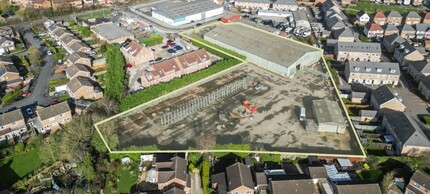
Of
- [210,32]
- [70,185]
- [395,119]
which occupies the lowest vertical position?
[70,185]

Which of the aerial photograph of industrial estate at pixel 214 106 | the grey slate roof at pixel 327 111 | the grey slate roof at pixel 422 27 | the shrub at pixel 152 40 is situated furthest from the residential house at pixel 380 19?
the shrub at pixel 152 40

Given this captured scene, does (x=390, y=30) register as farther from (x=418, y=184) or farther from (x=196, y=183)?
(x=196, y=183)

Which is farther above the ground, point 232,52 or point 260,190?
point 232,52

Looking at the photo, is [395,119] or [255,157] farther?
[395,119]

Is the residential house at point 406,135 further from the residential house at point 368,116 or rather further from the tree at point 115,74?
the tree at point 115,74

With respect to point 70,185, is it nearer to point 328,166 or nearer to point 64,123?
point 64,123

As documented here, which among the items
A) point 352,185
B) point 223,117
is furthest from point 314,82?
point 352,185
